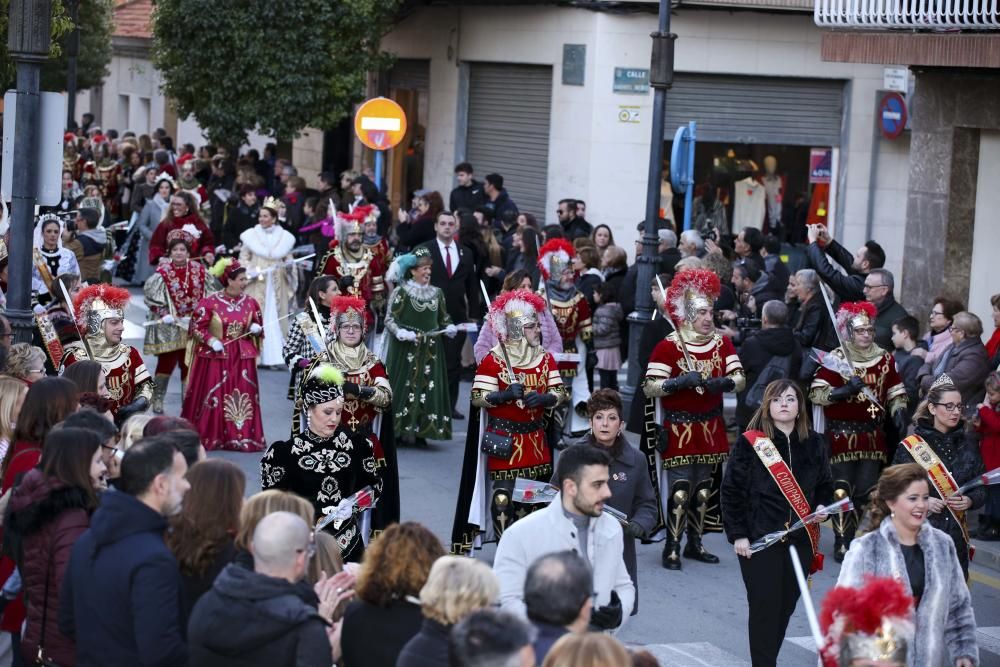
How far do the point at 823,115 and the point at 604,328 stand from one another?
919 cm

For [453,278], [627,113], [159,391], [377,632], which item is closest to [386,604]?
[377,632]

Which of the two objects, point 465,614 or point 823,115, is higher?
point 823,115

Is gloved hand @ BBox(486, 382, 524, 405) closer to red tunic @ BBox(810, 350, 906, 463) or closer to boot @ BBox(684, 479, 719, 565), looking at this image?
boot @ BBox(684, 479, 719, 565)

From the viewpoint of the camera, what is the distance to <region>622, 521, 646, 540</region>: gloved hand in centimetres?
846

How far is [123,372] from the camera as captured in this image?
11.8 metres

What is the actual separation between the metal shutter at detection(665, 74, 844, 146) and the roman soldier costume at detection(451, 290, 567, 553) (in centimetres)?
1194

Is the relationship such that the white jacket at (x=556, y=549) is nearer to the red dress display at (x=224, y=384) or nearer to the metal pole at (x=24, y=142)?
the metal pole at (x=24, y=142)

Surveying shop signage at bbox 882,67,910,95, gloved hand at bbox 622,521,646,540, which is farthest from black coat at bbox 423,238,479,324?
shop signage at bbox 882,67,910,95

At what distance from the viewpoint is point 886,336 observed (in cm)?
1341

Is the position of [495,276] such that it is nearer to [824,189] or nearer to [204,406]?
[204,406]

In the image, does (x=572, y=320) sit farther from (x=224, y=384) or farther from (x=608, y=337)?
(x=224, y=384)

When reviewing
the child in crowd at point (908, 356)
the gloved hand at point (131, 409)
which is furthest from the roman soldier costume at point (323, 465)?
the child in crowd at point (908, 356)

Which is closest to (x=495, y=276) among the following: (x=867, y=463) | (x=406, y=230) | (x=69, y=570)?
(x=406, y=230)

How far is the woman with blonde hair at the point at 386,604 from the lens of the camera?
5672 mm
